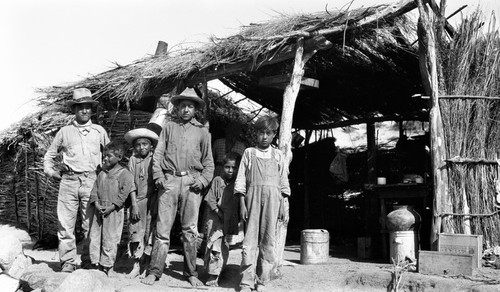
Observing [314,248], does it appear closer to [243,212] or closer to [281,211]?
[281,211]

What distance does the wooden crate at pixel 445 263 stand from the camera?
6012mm

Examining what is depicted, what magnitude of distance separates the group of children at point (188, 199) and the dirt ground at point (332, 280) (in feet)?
0.59

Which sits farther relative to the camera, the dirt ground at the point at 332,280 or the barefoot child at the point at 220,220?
the barefoot child at the point at 220,220

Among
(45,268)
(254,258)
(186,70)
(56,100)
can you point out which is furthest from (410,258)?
(56,100)

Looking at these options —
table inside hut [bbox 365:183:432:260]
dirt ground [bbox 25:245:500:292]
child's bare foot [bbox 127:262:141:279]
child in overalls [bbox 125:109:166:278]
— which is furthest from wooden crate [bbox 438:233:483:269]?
child's bare foot [bbox 127:262:141:279]

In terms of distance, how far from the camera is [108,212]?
6.45 metres

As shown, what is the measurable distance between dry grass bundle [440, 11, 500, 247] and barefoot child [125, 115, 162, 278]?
3578 millimetres

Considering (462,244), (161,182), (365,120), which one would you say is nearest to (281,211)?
(161,182)

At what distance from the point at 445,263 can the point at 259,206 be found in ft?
6.87

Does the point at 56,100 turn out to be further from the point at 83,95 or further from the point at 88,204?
the point at 88,204

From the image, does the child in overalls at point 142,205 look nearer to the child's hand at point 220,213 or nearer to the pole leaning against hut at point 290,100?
the child's hand at point 220,213

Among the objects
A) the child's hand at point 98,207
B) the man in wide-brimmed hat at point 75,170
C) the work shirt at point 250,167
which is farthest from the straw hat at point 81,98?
the work shirt at point 250,167

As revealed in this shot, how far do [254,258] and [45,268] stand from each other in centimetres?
278

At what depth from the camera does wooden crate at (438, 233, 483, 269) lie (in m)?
6.48
